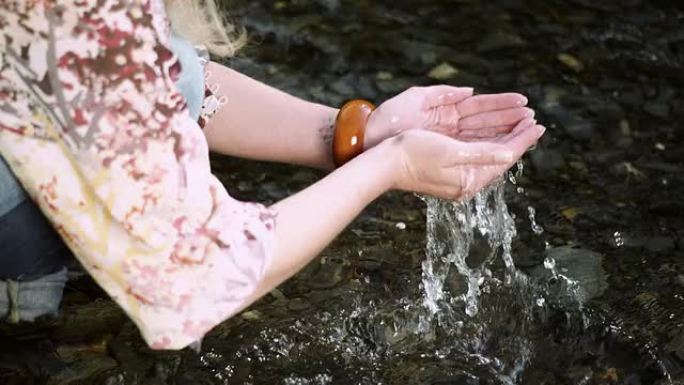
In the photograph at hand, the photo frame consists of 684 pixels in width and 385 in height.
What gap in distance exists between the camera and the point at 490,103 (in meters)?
1.71

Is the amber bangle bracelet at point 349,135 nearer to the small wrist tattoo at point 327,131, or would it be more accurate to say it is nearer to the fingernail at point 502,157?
the small wrist tattoo at point 327,131

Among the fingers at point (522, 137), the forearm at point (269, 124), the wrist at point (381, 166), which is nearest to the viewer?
the wrist at point (381, 166)

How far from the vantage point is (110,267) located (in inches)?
50.4

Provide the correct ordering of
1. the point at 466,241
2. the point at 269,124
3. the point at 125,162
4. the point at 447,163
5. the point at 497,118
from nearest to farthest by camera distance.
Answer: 1. the point at 125,162
2. the point at 447,163
3. the point at 497,118
4. the point at 269,124
5. the point at 466,241

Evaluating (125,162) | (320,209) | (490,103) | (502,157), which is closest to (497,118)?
(490,103)

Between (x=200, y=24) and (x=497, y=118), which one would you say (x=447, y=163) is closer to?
(x=497, y=118)

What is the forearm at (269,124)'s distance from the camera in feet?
5.94

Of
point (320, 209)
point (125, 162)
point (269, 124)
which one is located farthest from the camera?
point (269, 124)

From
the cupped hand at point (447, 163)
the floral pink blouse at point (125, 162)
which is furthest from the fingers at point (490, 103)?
the floral pink blouse at point (125, 162)

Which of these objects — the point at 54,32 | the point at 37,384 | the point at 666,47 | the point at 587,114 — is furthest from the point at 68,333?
the point at 666,47

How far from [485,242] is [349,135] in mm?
409

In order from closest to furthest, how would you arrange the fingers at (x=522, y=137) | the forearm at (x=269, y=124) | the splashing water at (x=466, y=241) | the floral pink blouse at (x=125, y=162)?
the floral pink blouse at (x=125, y=162), the fingers at (x=522, y=137), the forearm at (x=269, y=124), the splashing water at (x=466, y=241)

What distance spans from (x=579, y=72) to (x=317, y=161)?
3.42 feet

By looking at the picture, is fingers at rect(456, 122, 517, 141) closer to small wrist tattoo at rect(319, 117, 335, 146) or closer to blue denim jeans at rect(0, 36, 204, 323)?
small wrist tattoo at rect(319, 117, 335, 146)
